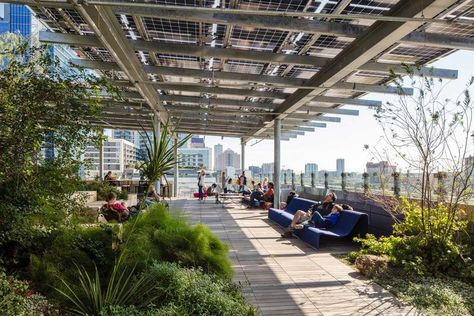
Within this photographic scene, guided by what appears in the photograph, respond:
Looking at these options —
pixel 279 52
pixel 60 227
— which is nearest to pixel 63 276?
pixel 60 227

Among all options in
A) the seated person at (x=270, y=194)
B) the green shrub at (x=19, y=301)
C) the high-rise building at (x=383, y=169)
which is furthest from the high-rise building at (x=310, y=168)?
the green shrub at (x=19, y=301)

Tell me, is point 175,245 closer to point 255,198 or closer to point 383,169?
point 383,169

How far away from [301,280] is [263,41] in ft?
12.7

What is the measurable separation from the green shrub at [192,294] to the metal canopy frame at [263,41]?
1.68 m

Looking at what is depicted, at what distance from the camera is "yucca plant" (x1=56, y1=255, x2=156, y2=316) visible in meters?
3.46

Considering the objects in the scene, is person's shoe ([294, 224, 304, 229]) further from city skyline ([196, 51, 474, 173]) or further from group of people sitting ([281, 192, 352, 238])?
city skyline ([196, 51, 474, 173])

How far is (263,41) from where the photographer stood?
684 centimetres

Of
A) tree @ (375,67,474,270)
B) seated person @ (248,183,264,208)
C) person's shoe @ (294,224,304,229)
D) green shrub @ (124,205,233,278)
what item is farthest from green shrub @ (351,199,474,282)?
seated person @ (248,183,264,208)

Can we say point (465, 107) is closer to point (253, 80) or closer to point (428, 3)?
point (428, 3)

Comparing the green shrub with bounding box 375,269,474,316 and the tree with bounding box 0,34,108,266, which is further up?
the tree with bounding box 0,34,108,266

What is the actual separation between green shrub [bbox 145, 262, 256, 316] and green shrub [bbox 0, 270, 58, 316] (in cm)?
89

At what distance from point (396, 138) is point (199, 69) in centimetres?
450

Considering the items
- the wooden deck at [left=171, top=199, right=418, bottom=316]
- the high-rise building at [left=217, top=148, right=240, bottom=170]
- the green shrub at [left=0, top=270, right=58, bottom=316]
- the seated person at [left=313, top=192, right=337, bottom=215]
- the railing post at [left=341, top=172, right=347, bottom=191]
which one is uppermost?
the high-rise building at [left=217, top=148, right=240, bottom=170]

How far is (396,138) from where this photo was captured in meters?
5.97
